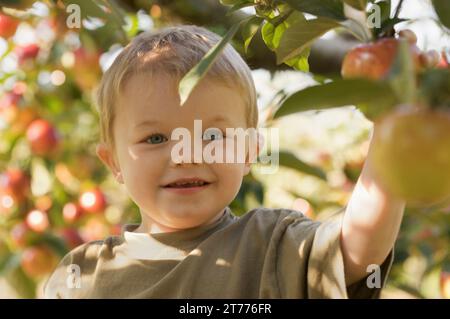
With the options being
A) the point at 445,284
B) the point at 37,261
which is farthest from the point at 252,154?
the point at 37,261

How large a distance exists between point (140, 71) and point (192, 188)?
19cm

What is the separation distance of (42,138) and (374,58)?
6.19 feet

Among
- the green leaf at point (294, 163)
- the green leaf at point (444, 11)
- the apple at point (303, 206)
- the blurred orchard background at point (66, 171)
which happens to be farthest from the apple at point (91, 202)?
the green leaf at point (444, 11)

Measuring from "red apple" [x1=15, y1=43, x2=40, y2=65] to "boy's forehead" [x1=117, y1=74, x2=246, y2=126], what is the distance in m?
1.42

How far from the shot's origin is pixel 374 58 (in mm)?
695

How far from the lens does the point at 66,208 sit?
8.32ft

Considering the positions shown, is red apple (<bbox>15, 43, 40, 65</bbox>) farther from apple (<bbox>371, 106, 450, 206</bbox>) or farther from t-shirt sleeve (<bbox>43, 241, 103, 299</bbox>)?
apple (<bbox>371, 106, 450, 206</bbox>)

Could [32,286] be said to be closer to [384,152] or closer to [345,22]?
[345,22]

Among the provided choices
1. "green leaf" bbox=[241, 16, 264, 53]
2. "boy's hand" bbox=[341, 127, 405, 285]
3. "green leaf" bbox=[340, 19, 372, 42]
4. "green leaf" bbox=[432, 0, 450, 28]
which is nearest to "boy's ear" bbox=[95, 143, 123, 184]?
"green leaf" bbox=[241, 16, 264, 53]

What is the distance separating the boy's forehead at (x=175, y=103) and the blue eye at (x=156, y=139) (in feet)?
0.07

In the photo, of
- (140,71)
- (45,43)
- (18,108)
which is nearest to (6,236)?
(18,108)

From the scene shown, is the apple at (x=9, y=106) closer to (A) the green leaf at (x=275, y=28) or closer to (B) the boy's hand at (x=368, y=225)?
(A) the green leaf at (x=275, y=28)

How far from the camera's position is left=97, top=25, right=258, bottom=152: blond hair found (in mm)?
1091

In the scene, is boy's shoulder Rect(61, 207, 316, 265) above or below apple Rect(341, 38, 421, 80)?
below
